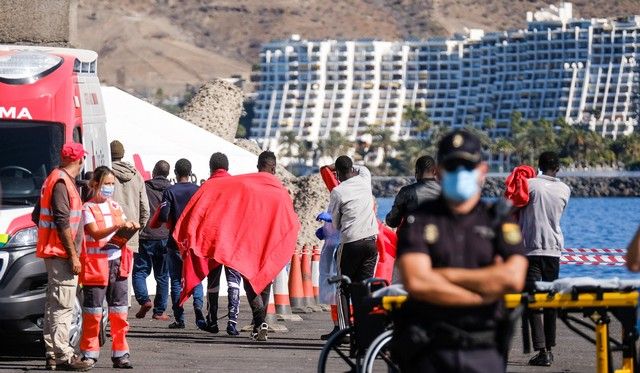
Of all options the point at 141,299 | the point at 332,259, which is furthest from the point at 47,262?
the point at 141,299

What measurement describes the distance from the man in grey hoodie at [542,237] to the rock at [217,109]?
14779mm

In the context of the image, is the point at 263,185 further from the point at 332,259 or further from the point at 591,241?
the point at 591,241

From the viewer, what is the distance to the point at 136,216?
1540 centimetres

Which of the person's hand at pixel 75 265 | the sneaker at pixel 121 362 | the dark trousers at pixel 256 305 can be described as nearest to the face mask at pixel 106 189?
the person's hand at pixel 75 265

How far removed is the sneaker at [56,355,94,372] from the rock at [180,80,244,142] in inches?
594

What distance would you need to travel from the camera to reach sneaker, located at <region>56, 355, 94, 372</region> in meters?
12.1

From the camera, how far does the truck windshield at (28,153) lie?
12695 millimetres

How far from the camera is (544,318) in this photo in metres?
12.8

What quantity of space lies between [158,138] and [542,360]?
35.6ft

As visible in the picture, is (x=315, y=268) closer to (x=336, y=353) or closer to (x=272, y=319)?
(x=272, y=319)

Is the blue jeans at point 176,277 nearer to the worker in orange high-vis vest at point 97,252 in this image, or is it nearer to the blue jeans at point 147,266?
the blue jeans at point 147,266

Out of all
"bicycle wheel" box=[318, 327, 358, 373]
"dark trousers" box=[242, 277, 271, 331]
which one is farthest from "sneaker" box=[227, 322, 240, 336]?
"bicycle wheel" box=[318, 327, 358, 373]

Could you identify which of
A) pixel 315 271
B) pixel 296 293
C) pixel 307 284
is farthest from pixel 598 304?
pixel 315 271

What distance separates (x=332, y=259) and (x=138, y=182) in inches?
81.8
